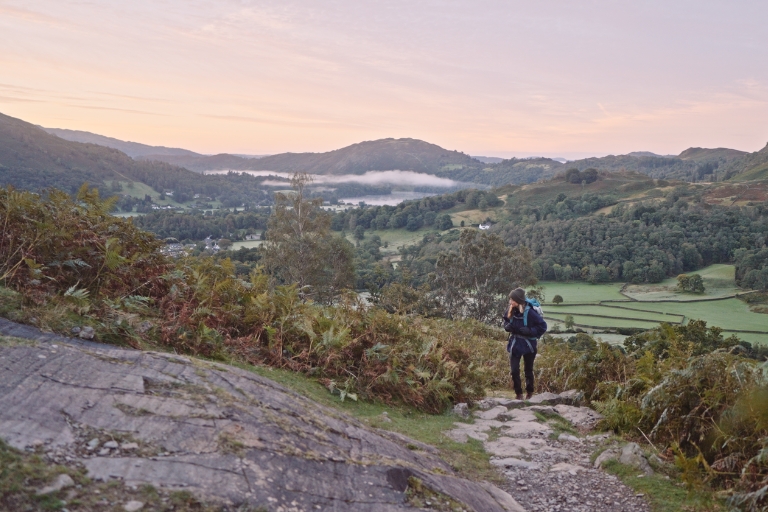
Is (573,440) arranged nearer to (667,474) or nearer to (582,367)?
(667,474)

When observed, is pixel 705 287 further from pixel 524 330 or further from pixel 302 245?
pixel 524 330

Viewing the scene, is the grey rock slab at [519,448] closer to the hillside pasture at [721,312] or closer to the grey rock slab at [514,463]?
the grey rock slab at [514,463]

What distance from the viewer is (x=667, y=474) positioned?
216 inches

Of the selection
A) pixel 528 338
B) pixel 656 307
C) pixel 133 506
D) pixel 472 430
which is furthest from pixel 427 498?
pixel 656 307

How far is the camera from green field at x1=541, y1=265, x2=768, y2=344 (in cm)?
5519

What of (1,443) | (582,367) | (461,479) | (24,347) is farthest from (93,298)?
(582,367)

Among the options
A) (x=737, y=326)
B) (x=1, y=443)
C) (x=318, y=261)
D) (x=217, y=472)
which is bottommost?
(x=737, y=326)

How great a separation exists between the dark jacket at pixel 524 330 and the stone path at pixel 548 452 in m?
0.96

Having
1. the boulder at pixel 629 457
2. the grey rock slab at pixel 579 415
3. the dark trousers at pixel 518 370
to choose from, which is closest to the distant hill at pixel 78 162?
the dark trousers at pixel 518 370

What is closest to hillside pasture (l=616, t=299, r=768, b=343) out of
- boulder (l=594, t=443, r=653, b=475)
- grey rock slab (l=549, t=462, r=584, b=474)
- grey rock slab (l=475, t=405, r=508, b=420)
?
grey rock slab (l=475, t=405, r=508, b=420)

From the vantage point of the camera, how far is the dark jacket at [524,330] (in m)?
9.31

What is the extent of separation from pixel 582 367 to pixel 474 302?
33.2 metres

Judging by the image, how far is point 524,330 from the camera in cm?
927

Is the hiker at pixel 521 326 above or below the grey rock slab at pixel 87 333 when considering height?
below
